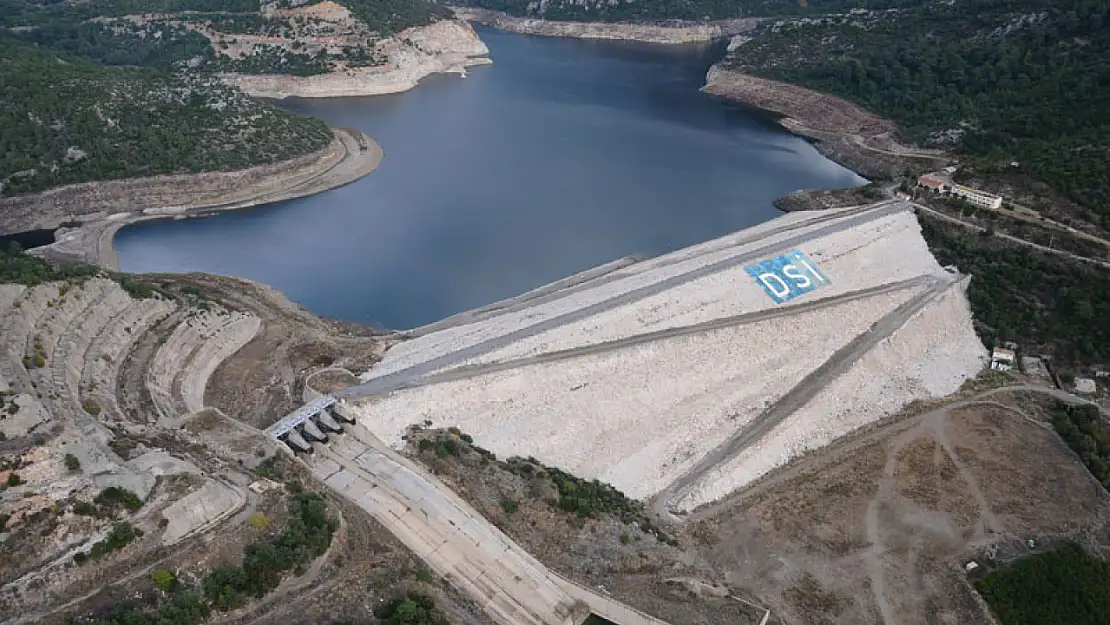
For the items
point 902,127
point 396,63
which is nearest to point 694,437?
point 902,127

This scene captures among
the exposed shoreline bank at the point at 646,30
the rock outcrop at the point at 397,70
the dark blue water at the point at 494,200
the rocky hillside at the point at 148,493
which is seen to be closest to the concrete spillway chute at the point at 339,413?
the rocky hillside at the point at 148,493

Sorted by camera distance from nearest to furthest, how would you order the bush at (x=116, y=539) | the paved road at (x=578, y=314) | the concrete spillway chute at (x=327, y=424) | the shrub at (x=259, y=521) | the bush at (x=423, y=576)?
the bush at (x=116, y=539) < the shrub at (x=259, y=521) < the bush at (x=423, y=576) < the concrete spillway chute at (x=327, y=424) < the paved road at (x=578, y=314)

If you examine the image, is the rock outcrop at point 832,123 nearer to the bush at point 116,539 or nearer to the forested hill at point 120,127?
the forested hill at point 120,127

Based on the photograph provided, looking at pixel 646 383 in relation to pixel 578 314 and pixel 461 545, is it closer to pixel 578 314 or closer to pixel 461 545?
pixel 578 314

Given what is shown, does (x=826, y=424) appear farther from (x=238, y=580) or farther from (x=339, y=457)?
(x=238, y=580)

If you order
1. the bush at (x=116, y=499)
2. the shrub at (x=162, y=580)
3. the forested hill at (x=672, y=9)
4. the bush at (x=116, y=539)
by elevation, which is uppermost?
the forested hill at (x=672, y=9)

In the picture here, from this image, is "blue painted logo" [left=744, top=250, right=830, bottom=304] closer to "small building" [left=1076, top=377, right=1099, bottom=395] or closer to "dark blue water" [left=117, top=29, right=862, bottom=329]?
"dark blue water" [left=117, top=29, right=862, bottom=329]
